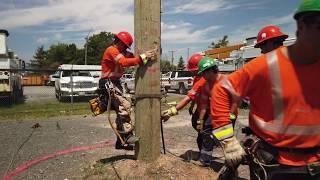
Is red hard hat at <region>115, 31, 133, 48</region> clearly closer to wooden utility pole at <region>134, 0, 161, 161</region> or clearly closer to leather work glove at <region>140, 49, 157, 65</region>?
wooden utility pole at <region>134, 0, 161, 161</region>

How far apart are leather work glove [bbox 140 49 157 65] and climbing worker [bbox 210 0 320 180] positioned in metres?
2.37

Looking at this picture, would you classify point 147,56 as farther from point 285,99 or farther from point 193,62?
point 285,99

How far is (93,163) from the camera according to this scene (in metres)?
6.31

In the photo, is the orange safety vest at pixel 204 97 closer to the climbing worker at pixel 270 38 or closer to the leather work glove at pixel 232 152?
the climbing worker at pixel 270 38

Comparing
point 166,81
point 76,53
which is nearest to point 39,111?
point 166,81

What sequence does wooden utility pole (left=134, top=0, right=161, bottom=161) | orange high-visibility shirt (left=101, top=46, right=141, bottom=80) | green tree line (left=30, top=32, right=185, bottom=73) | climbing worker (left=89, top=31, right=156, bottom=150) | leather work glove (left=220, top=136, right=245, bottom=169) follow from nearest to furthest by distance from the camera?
leather work glove (left=220, top=136, right=245, bottom=169) < wooden utility pole (left=134, top=0, right=161, bottom=161) < orange high-visibility shirt (left=101, top=46, right=141, bottom=80) < climbing worker (left=89, top=31, right=156, bottom=150) < green tree line (left=30, top=32, right=185, bottom=73)

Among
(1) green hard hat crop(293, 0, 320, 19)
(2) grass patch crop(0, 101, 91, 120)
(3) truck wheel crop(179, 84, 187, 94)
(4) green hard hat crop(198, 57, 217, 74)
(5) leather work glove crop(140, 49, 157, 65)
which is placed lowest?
(2) grass patch crop(0, 101, 91, 120)

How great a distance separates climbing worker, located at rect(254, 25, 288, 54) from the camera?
4965 millimetres

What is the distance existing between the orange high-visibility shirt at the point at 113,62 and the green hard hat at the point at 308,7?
11.4 ft

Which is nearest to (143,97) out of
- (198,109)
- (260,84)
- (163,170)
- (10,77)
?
(163,170)

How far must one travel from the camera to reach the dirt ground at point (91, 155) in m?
5.25

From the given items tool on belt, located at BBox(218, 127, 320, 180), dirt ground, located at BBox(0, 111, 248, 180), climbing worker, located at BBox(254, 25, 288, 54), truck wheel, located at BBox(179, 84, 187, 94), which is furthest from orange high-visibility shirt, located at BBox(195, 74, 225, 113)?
truck wheel, located at BBox(179, 84, 187, 94)

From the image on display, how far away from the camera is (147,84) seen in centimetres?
516

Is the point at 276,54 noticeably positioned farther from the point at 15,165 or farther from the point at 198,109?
the point at 15,165
